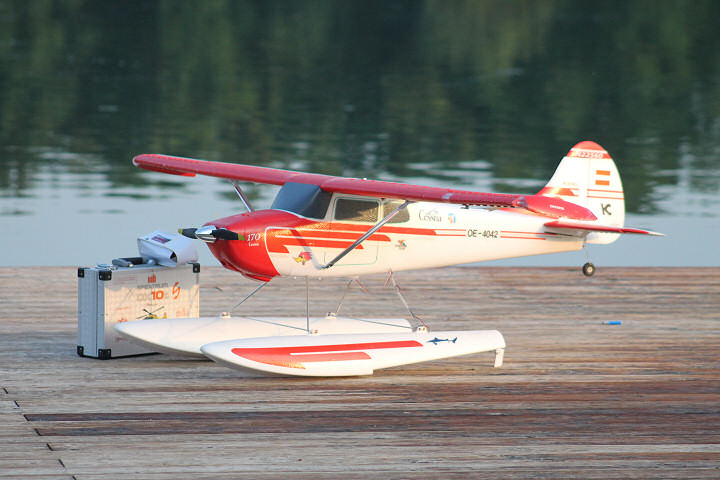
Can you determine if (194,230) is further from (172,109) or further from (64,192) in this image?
(172,109)

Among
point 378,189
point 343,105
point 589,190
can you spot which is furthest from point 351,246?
point 343,105

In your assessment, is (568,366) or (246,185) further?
(246,185)

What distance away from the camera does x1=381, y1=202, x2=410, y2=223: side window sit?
892 cm

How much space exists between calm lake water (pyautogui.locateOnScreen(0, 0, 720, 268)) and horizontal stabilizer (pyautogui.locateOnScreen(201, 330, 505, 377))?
769cm

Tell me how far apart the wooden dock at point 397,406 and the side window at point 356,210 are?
47.5 inches

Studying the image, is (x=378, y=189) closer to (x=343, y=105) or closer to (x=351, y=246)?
(x=351, y=246)

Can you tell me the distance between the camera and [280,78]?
38.1m

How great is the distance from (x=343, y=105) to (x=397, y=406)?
26937mm

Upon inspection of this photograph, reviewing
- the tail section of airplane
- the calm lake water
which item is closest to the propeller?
the tail section of airplane

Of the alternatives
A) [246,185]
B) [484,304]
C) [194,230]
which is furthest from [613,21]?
[194,230]

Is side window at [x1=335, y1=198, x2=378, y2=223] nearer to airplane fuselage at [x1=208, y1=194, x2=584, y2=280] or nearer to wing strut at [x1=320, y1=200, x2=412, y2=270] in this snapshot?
airplane fuselage at [x1=208, y1=194, x2=584, y2=280]

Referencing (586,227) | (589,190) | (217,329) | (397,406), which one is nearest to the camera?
(397,406)

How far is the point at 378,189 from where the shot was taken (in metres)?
8.52

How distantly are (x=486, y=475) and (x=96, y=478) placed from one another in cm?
213
